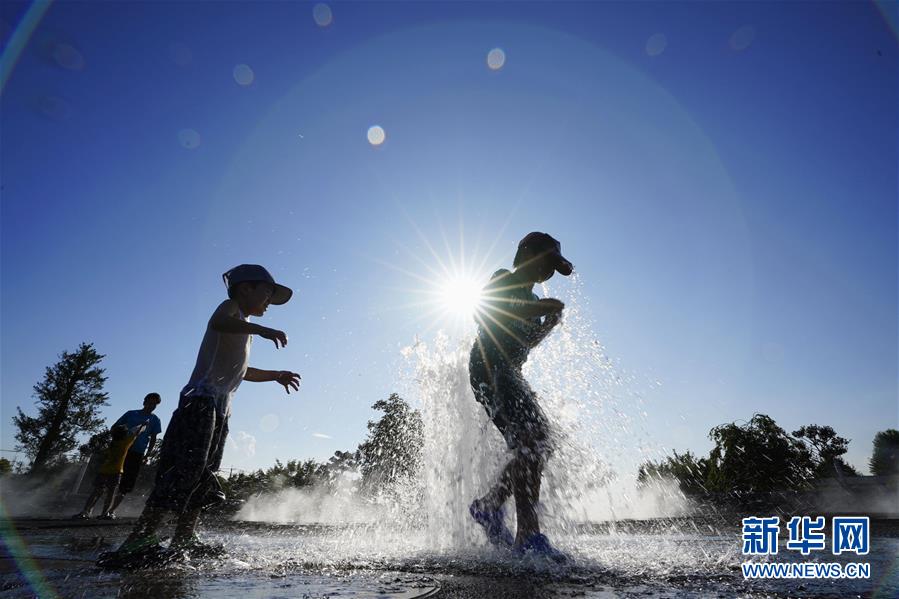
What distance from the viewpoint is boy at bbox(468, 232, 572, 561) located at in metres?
2.90

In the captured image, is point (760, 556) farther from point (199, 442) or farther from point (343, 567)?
point (199, 442)

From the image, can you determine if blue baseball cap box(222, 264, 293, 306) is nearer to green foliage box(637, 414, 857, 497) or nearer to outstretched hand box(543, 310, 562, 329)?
outstretched hand box(543, 310, 562, 329)

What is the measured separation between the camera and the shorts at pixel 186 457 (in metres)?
2.34

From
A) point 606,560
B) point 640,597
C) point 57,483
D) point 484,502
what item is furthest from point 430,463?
point 57,483

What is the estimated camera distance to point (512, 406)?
3168mm

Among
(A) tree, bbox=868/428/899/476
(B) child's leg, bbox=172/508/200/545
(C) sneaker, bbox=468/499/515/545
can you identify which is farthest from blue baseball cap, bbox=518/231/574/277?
(A) tree, bbox=868/428/899/476

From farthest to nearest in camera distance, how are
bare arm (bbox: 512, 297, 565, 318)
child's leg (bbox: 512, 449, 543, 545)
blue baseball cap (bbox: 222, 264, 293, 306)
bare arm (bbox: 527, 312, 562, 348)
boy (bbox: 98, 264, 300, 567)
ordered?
bare arm (bbox: 527, 312, 562, 348) → bare arm (bbox: 512, 297, 565, 318) → blue baseball cap (bbox: 222, 264, 293, 306) → child's leg (bbox: 512, 449, 543, 545) → boy (bbox: 98, 264, 300, 567)

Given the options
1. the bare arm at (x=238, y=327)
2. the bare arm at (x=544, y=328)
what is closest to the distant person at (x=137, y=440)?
the bare arm at (x=238, y=327)

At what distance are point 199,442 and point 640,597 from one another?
2329 millimetres

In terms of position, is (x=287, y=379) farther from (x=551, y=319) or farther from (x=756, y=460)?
(x=756, y=460)

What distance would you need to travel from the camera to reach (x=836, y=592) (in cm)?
165

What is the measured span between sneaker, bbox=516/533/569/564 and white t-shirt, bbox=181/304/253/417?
2055 millimetres

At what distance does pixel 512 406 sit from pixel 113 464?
602cm

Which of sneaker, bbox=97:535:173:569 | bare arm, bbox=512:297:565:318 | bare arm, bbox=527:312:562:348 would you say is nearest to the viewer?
sneaker, bbox=97:535:173:569
